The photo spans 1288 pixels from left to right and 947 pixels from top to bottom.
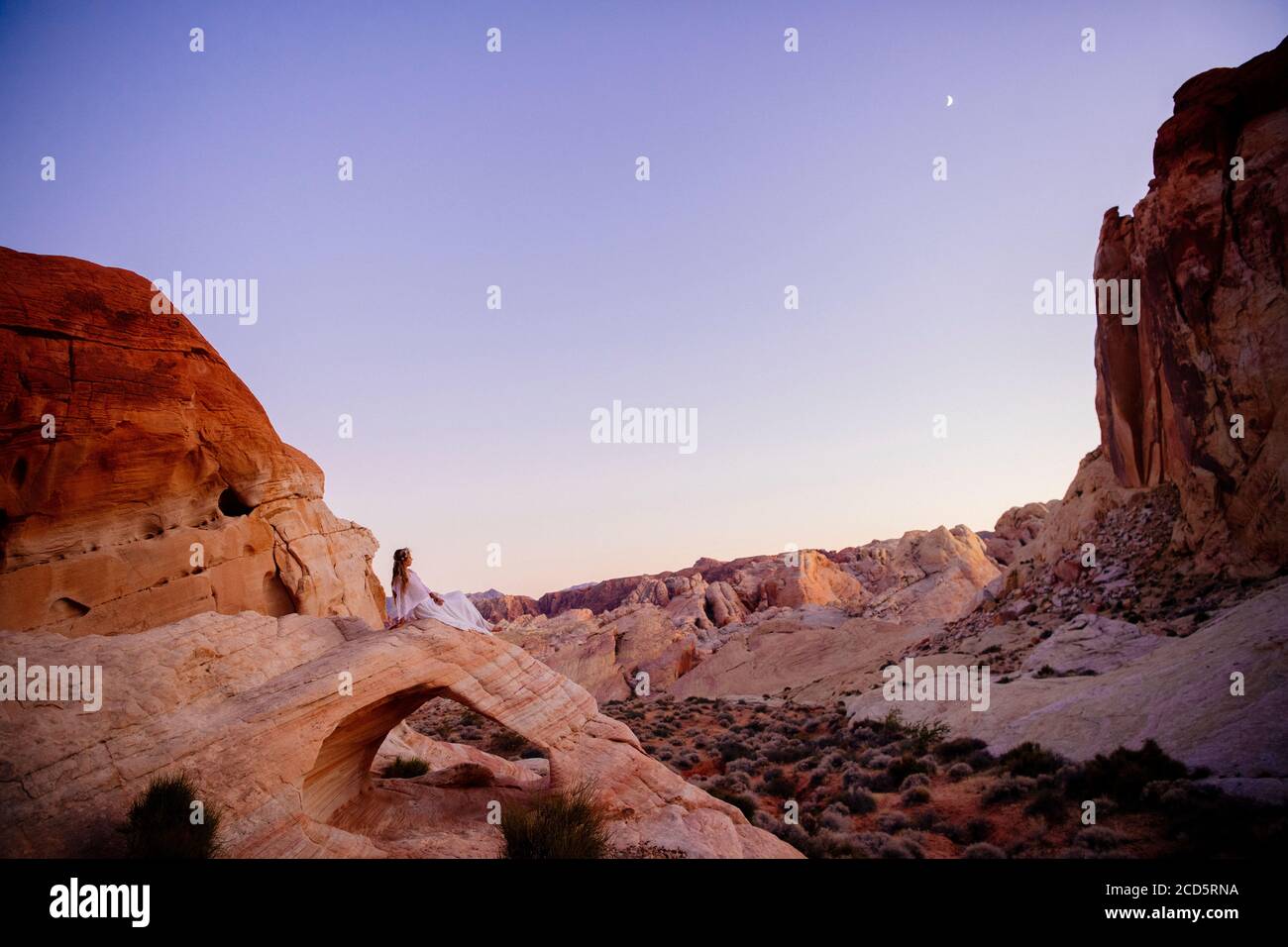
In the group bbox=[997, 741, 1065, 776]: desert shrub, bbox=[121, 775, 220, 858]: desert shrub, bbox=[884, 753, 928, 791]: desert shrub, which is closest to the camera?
bbox=[121, 775, 220, 858]: desert shrub

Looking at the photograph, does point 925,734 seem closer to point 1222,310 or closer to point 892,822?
point 892,822

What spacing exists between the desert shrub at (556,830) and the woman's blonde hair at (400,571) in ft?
13.3

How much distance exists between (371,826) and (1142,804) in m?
13.5

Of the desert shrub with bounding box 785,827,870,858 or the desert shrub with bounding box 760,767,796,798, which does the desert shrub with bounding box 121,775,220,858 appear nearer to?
the desert shrub with bounding box 785,827,870,858

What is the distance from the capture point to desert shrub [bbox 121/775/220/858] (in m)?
6.35

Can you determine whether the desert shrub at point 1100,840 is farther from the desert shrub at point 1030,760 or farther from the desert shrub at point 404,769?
the desert shrub at point 404,769

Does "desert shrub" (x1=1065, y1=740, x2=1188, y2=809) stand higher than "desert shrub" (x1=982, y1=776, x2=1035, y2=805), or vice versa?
"desert shrub" (x1=1065, y1=740, x2=1188, y2=809)

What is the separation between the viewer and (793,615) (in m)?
55.3

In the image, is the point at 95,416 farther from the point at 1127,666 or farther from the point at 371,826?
the point at 1127,666

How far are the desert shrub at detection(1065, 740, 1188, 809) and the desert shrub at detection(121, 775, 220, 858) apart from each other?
14.7 m

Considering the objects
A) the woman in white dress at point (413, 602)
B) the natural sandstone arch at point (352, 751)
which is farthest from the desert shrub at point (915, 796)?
the woman in white dress at point (413, 602)

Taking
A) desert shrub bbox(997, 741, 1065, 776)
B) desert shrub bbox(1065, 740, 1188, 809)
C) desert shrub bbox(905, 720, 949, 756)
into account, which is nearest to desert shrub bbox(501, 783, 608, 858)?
desert shrub bbox(1065, 740, 1188, 809)

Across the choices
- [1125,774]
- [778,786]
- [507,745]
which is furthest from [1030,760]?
[507,745]

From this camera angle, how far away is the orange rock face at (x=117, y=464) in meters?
10.0
